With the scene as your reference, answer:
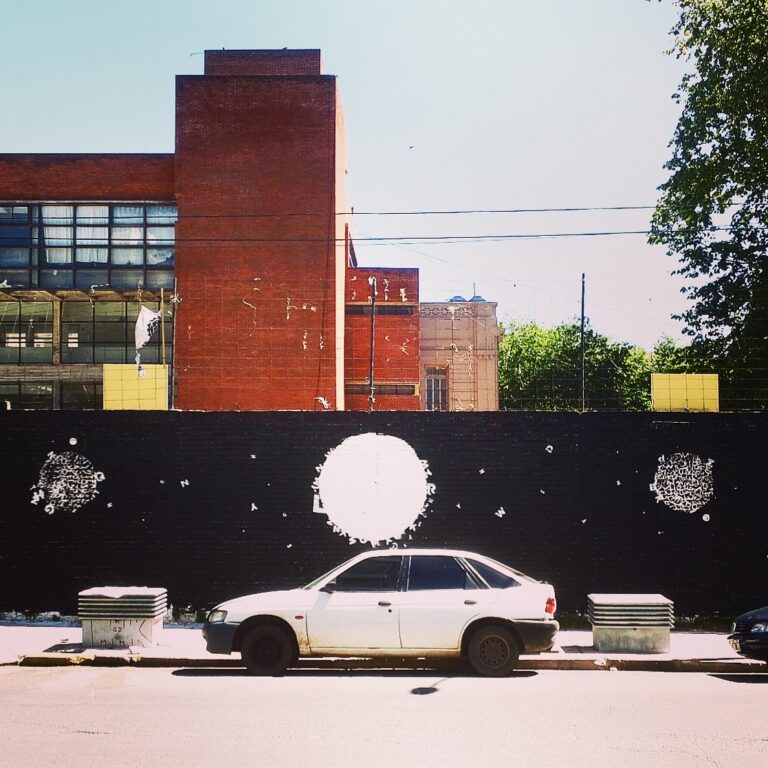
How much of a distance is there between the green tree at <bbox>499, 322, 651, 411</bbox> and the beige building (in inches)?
99.1

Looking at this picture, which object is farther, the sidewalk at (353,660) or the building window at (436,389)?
the building window at (436,389)

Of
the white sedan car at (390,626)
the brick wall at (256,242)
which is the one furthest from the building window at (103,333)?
the white sedan car at (390,626)

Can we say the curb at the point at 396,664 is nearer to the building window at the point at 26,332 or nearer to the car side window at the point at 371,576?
the car side window at the point at 371,576

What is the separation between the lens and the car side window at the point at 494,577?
1155 cm

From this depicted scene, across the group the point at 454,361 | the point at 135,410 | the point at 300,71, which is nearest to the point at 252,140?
the point at 300,71

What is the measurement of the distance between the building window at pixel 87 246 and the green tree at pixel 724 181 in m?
20.0

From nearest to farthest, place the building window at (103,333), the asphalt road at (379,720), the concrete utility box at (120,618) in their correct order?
the asphalt road at (379,720), the concrete utility box at (120,618), the building window at (103,333)

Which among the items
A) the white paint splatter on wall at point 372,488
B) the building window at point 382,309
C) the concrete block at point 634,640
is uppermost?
the building window at point 382,309

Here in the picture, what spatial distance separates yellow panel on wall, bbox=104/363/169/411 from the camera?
16.7m

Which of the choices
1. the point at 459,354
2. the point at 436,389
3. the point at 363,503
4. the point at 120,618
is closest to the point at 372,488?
the point at 363,503

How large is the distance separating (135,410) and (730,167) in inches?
806

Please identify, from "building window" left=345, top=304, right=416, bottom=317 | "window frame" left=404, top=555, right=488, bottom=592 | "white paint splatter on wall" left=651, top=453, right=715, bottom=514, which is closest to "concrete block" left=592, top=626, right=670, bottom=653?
"window frame" left=404, top=555, right=488, bottom=592

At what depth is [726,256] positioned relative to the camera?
3022cm

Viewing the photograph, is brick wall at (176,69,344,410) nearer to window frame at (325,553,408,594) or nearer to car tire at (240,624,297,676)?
window frame at (325,553,408,594)
